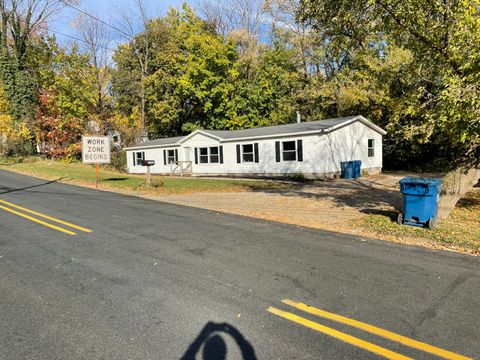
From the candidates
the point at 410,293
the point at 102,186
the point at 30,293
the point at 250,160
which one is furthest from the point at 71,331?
the point at 250,160

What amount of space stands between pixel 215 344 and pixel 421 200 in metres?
6.57

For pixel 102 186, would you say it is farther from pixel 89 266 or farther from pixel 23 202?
pixel 89 266

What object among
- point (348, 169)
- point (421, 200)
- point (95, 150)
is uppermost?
point (95, 150)

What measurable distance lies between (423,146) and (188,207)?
2042cm

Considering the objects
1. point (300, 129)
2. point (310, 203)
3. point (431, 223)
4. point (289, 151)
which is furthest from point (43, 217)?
point (300, 129)

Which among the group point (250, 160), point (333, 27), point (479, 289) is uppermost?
point (333, 27)

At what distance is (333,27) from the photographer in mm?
10031

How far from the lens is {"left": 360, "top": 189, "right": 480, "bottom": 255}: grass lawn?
6.90m

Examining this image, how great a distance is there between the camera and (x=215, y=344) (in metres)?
3.27

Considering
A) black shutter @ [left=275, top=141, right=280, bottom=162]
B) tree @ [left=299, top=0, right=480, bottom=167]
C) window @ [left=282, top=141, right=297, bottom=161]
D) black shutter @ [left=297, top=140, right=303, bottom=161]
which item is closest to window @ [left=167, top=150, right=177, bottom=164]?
black shutter @ [left=275, top=141, right=280, bottom=162]

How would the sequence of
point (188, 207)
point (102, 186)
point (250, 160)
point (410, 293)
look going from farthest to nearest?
point (250, 160) → point (102, 186) → point (188, 207) → point (410, 293)

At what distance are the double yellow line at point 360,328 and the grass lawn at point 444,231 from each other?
13.2ft

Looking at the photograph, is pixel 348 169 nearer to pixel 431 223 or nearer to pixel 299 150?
pixel 299 150

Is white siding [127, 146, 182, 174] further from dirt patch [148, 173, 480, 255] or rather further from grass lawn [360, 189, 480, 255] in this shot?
grass lawn [360, 189, 480, 255]
